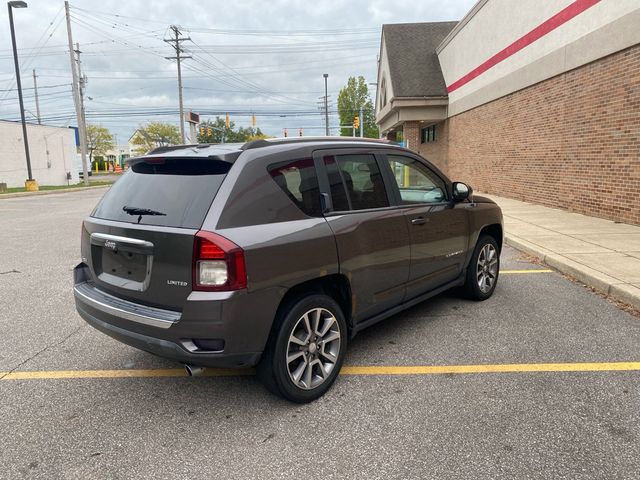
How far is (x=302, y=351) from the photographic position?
3.11m

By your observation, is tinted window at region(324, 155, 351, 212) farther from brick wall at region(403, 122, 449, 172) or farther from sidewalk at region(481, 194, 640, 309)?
brick wall at region(403, 122, 449, 172)

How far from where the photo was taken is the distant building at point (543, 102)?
30.8 ft

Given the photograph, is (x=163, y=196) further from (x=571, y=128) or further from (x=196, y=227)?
(x=571, y=128)

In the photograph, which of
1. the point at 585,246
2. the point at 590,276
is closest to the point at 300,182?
the point at 590,276

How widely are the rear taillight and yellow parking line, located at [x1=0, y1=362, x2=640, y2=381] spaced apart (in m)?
1.21

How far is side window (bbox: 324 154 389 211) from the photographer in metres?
3.46

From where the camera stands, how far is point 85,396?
10.7ft

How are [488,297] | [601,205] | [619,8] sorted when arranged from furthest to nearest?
→ [601,205] < [619,8] < [488,297]

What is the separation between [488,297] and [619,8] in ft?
25.3

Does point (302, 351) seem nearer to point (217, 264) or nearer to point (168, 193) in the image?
point (217, 264)

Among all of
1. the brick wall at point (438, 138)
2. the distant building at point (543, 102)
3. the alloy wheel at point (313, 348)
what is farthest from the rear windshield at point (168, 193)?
the brick wall at point (438, 138)

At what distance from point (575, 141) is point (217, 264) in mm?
11170

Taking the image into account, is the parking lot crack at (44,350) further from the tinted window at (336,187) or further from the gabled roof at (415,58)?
the gabled roof at (415,58)

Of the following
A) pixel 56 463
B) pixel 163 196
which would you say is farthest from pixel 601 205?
pixel 56 463
